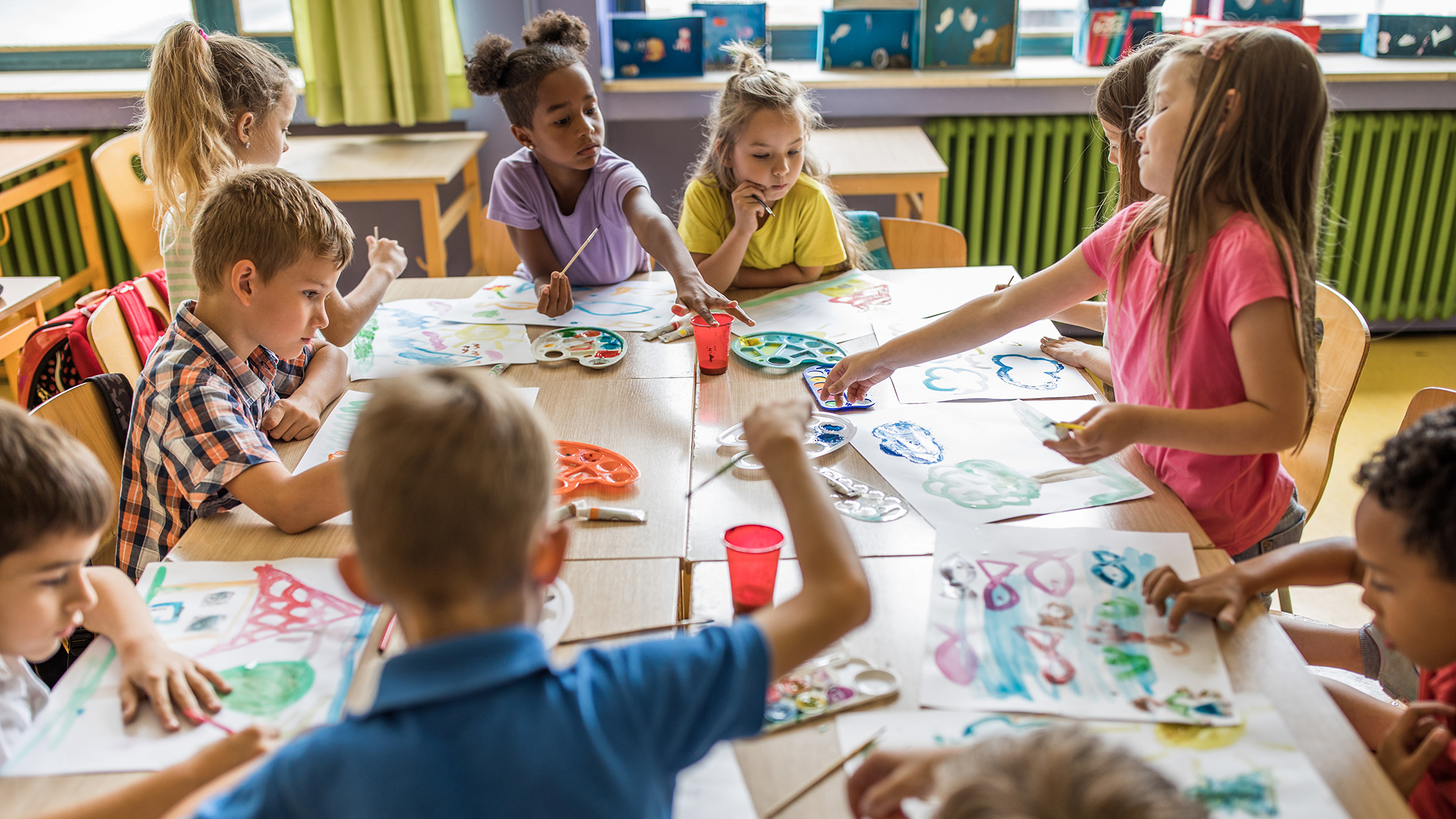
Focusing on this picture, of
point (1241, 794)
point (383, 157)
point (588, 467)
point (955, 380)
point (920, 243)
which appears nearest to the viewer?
point (1241, 794)

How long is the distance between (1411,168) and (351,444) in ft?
12.5

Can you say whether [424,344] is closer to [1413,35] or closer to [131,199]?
[131,199]

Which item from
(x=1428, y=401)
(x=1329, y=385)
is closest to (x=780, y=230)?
(x=1329, y=385)

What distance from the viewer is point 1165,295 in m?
1.27

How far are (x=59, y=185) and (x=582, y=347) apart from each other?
2.68 meters

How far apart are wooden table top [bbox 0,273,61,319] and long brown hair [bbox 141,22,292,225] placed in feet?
2.35

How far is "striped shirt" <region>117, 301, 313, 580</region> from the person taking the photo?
1.18 m

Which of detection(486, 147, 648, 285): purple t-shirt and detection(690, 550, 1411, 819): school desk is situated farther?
detection(486, 147, 648, 285): purple t-shirt

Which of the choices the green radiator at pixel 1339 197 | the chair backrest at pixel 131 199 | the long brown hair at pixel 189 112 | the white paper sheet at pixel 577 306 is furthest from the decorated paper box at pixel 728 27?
the long brown hair at pixel 189 112

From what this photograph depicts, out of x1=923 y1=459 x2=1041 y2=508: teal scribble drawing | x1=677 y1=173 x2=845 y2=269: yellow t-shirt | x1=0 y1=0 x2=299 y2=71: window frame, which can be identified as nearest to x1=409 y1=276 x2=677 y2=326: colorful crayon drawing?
x1=677 y1=173 x2=845 y2=269: yellow t-shirt

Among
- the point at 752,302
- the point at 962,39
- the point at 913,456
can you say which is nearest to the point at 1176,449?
the point at 913,456

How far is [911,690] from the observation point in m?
0.89

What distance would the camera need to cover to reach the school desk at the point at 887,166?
112 inches

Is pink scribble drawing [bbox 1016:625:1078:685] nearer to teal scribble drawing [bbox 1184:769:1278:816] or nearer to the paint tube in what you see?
teal scribble drawing [bbox 1184:769:1278:816]
